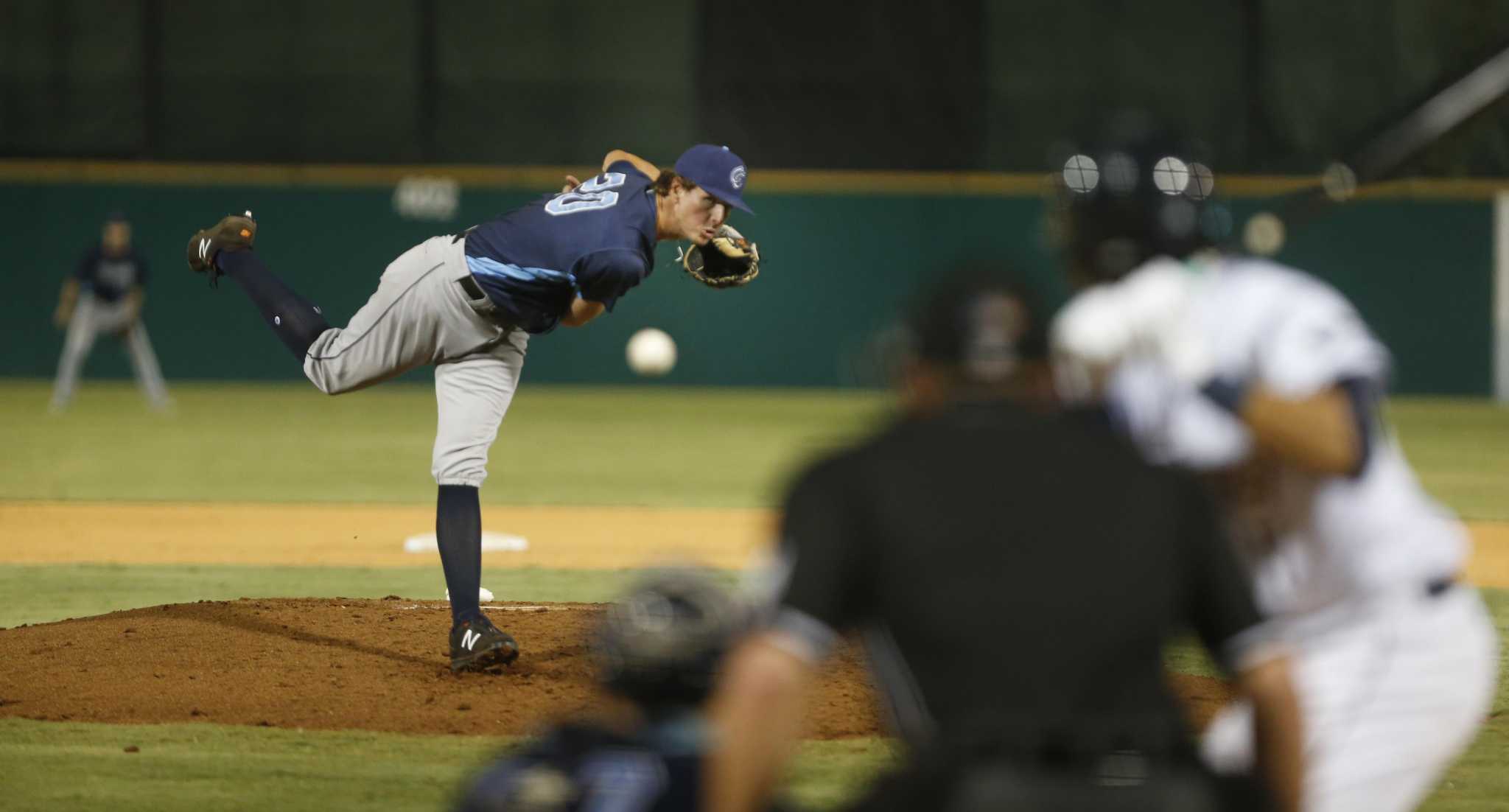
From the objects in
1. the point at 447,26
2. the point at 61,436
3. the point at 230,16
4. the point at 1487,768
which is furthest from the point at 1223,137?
the point at 1487,768

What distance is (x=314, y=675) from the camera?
5.76m

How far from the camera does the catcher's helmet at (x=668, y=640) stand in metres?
2.39

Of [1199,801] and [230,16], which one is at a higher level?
[230,16]

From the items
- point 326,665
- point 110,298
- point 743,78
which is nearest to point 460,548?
point 326,665

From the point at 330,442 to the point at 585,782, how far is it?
1436 cm

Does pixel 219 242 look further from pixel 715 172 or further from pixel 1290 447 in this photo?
pixel 1290 447

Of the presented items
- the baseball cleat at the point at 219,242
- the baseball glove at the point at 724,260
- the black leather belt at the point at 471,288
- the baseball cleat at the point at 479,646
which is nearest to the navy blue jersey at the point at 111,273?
the baseball cleat at the point at 219,242

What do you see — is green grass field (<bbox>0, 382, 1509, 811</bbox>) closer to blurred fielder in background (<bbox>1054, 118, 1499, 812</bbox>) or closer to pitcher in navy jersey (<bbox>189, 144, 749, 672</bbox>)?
blurred fielder in background (<bbox>1054, 118, 1499, 812</bbox>)

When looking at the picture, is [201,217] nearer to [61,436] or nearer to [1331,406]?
[61,436]

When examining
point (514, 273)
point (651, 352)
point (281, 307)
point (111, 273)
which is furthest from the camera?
point (111, 273)

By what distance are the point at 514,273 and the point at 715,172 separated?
2.37 feet

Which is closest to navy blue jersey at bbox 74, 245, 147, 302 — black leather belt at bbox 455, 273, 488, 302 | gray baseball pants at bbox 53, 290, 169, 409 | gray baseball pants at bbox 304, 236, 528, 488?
gray baseball pants at bbox 53, 290, 169, 409

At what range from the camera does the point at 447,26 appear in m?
24.1

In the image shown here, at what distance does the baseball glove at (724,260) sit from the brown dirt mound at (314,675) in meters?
1.35
